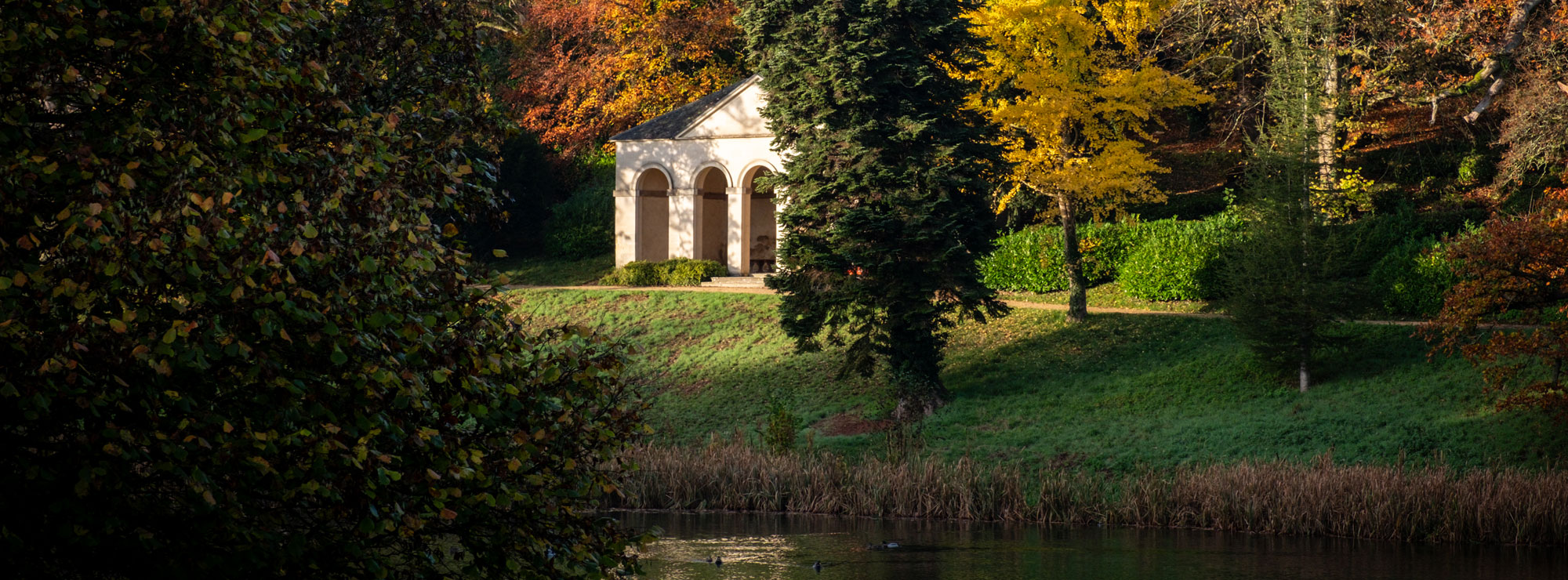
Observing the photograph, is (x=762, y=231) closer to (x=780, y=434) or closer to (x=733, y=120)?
(x=733, y=120)

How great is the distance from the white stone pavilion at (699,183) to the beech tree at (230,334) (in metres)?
26.6

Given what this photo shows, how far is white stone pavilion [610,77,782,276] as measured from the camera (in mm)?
35062

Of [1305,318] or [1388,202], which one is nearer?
[1305,318]

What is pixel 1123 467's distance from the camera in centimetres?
1898

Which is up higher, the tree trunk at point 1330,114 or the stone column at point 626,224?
the tree trunk at point 1330,114

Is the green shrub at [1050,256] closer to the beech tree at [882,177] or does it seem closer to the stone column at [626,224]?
the beech tree at [882,177]

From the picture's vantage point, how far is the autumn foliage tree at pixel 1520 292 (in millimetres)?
16438

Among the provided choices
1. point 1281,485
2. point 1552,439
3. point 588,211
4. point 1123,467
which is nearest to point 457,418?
point 1281,485

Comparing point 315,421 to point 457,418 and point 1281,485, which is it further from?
point 1281,485

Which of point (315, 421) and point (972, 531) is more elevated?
point (315, 421)

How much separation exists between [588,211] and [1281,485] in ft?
93.6

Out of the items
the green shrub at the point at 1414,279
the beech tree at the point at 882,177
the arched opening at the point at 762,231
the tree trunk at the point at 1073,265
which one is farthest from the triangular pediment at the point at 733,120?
the green shrub at the point at 1414,279

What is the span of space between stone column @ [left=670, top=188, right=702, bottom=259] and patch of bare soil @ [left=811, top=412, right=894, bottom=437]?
1361 centimetres

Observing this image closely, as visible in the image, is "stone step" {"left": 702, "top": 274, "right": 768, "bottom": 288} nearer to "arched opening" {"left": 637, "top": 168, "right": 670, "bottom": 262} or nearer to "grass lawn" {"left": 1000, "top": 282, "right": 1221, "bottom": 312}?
"arched opening" {"left": 637, "top": 168, "right": 670, "bottom": 262}
